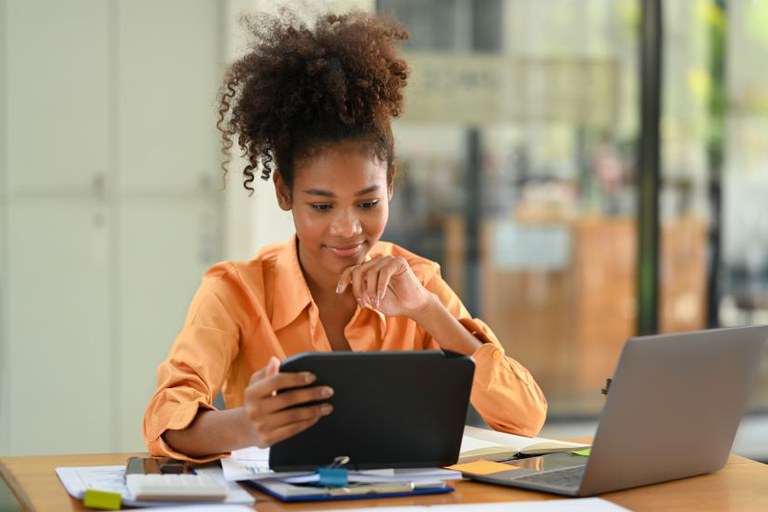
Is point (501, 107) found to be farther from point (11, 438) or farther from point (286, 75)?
point (286, 75)

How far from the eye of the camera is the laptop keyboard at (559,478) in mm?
1678

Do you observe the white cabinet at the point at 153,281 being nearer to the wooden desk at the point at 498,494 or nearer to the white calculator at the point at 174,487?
the wooden desk at the point at 498,494

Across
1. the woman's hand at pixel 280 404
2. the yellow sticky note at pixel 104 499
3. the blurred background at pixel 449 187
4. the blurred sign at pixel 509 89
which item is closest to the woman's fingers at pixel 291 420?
the woman's hand at pixel 280 404

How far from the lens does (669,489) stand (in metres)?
1.71

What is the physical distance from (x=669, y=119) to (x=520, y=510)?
351 cm

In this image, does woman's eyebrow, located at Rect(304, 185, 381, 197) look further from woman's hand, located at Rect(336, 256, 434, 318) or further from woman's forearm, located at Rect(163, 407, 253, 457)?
woman's forearm, located at Rect(163, 407, 253, 457)

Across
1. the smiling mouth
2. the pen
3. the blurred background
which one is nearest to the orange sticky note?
the pen

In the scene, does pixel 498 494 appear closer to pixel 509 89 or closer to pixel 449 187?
pixel 449 187

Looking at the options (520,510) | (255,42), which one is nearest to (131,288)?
(255,42)

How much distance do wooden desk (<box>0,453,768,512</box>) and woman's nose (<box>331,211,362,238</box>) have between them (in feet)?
1.74

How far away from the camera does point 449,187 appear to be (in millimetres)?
4551

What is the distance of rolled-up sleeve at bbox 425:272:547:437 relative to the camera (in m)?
2.11

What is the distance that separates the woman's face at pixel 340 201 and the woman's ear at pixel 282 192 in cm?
3

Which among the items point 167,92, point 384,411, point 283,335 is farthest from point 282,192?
point 167,92
